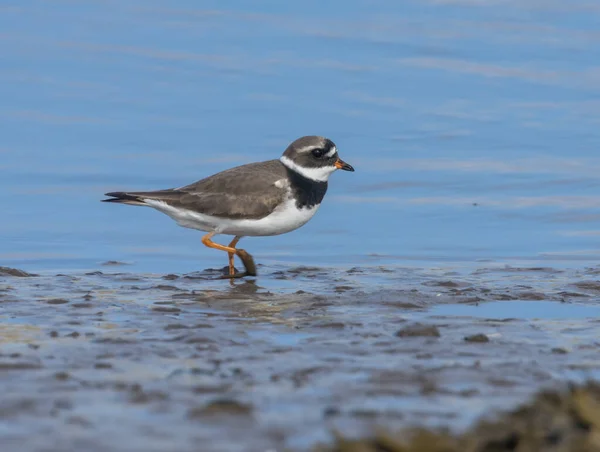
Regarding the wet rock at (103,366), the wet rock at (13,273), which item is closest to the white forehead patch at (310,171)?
the wet rock at (13,273)

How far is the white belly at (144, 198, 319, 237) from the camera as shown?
40.5 feet

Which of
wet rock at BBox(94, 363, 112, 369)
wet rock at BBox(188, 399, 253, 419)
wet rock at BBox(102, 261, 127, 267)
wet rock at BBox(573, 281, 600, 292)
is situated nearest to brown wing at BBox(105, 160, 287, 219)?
wet rock at BBox(102, 261, 127, 267)

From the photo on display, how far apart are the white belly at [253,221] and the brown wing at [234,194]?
2.2 inches

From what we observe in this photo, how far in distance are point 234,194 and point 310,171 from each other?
917mm

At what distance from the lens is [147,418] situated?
641 centimetres

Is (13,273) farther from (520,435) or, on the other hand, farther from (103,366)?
(520,435)

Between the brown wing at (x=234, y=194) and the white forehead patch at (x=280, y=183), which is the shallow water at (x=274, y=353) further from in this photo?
the white forehead patch at (x=280, y=183)

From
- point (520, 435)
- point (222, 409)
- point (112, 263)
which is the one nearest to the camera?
point (520, 435)

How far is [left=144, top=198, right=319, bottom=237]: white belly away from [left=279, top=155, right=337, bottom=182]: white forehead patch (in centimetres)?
35

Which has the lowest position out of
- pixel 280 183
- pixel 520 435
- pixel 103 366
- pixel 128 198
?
pixel 520 435

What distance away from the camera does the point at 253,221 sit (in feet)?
40.6

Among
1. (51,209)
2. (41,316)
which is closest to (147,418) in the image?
(41,316)

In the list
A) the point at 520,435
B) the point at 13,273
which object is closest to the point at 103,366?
the point at 520,435

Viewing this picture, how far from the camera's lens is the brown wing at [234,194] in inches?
486
